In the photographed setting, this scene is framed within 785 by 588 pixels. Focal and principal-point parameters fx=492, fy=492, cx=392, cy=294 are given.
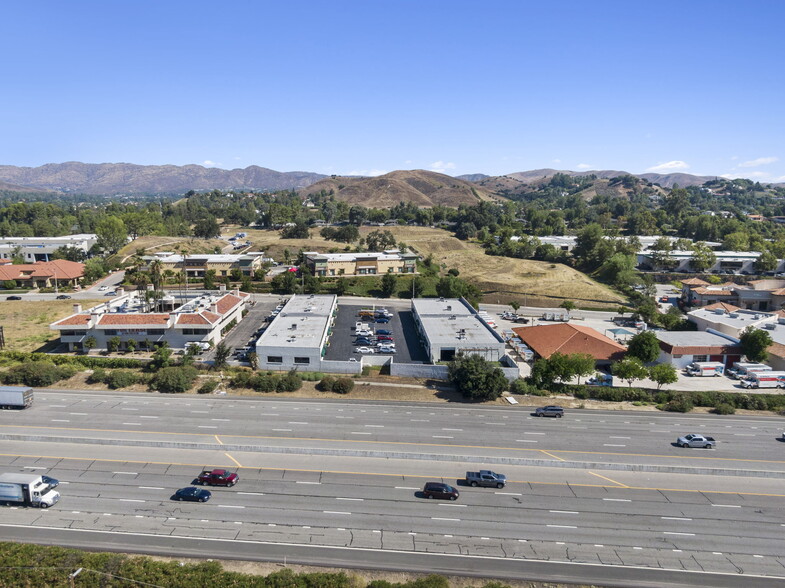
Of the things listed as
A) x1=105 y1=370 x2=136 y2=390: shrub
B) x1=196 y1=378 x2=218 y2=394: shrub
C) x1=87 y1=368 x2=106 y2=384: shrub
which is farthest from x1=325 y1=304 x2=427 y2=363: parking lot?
x1=87 y1=368 x2=106 y2=384: shrub

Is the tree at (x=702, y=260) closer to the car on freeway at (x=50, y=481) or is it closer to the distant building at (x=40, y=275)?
the car on freeway at (x=50, y=481)

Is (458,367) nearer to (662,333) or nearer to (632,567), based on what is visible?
(632,567)

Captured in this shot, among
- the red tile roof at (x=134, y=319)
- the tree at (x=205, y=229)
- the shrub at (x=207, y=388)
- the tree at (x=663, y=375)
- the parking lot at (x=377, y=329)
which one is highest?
the tree at (x=205, y=229)

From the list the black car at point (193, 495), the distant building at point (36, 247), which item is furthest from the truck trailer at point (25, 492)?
the distant building at point (36, 247)

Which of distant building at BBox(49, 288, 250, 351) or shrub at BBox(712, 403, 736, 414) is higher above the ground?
distant building at BBox(49, 288, 250, 351)

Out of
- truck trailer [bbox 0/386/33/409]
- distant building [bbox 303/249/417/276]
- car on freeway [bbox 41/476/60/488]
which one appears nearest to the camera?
car on freeway [bbox 41/476/60/488]

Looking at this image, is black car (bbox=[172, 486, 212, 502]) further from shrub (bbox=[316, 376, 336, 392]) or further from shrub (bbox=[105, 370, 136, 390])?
shrub (bbox=[105, 370, 136, 390])

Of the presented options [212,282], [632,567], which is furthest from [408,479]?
[212,282]
